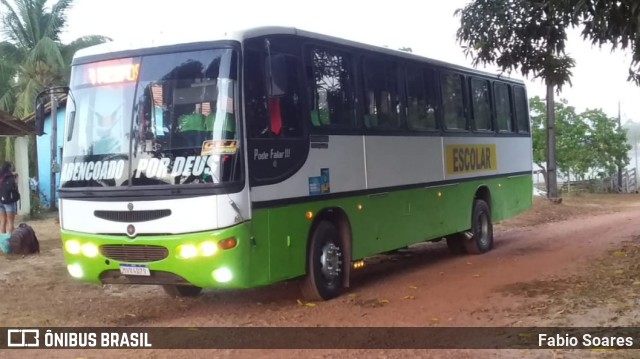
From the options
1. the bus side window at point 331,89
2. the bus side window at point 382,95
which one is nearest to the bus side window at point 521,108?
the bus side window at point 382,95

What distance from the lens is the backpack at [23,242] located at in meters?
12.1

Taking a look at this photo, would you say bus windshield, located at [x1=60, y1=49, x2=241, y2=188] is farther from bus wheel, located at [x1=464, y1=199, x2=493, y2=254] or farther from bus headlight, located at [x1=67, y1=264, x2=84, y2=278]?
bus wheel, located at [x1=464, y1=199, x2=493, y2=254]

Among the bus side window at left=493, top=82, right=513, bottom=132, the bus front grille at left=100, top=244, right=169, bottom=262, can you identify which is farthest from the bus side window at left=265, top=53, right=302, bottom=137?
the bus side window at left=493, top=82, right=513, bottom=132

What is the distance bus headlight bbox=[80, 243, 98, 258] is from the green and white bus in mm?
15

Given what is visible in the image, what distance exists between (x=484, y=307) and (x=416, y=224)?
273 cm

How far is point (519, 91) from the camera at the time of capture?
46.4 feet

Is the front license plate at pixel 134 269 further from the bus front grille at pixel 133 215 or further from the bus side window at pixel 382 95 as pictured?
the bus side window at pixel 382 95

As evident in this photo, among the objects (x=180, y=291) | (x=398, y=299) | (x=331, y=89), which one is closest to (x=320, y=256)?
(x=398, y=299)

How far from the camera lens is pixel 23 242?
481 inches

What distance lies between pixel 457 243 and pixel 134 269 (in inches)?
277

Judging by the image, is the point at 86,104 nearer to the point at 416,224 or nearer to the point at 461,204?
the point at 416,224

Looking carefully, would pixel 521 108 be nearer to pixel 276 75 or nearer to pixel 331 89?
pixel 331 89

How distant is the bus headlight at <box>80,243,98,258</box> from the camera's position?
715cm

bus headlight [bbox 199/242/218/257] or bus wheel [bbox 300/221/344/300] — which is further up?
bus headlight [bbox 199/242/218/257]
